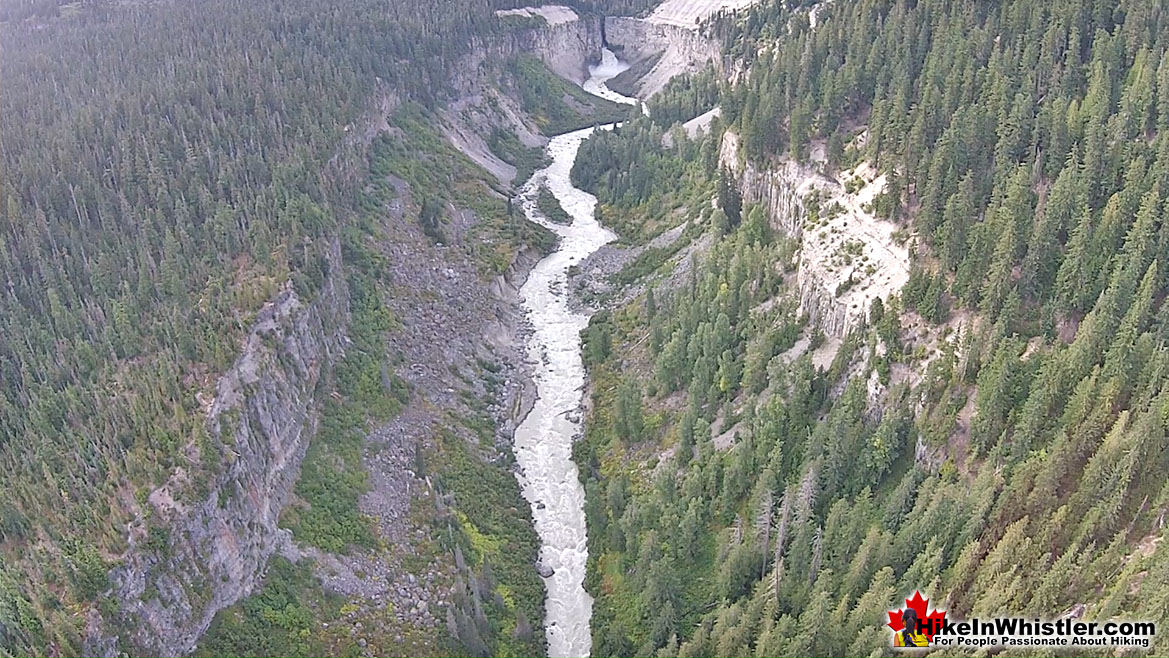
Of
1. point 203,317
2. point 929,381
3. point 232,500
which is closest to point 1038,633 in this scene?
point 929,381

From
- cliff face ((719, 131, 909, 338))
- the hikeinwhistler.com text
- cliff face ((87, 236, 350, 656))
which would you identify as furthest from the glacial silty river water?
the hikeinwhistler.com text

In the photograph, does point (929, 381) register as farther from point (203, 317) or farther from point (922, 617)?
point (203, 317)

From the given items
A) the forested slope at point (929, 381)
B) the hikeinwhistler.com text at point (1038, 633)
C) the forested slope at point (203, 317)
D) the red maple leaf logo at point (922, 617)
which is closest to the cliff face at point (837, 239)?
the forested slope at point (929, 381)

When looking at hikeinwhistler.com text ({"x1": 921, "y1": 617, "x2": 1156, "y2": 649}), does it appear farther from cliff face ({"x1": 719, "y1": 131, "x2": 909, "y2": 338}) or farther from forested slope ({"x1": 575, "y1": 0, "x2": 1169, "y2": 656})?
cliff face ({"x1": 719, "y1": 131, "x2": 909, "y2": 338})

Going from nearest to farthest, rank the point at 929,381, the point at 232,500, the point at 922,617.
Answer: the point at 922,617, the point at 232,500, the point at 929,381

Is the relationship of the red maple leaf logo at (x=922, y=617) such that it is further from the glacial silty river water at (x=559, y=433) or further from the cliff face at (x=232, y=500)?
the cliff face at (x=232, y=500)

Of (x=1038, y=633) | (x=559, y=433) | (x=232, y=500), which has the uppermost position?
(x=232, y=500)
